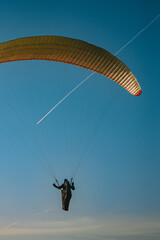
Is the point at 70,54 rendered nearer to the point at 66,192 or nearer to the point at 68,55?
the point at 68,55

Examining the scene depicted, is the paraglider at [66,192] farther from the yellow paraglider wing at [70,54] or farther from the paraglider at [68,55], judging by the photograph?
the yellow paraglider wing at [70,54]

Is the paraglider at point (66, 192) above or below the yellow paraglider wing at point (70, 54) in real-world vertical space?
below

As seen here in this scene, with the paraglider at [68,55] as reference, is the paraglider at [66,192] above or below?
below

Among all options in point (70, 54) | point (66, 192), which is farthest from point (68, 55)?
point (66, 192)

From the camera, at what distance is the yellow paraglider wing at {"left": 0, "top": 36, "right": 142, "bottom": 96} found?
15.7m

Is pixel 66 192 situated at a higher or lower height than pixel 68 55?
lower

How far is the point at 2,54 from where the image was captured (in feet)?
50.3

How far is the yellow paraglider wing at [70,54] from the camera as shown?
15.7 meters

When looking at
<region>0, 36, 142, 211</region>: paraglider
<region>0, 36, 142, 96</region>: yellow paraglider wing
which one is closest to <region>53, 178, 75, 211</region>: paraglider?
<region>0, 36, 142, 211</region>: paraglider

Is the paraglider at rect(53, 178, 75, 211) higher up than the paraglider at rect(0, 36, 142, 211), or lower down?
lower down

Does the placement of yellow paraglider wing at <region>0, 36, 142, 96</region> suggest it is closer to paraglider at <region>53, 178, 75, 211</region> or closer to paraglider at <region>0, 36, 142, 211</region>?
paraglider at <region>0, 36, 142, 211</region>

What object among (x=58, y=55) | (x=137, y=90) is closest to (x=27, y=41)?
(x=58, y=55)

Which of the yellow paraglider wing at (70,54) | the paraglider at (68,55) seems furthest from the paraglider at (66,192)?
the yellow paraglider wing at (70,54)

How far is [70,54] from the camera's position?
1689 cm
